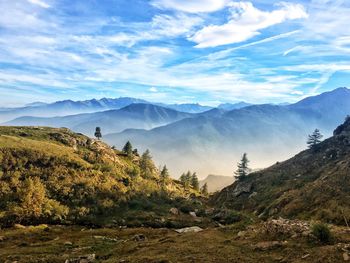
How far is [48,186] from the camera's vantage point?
263 ft

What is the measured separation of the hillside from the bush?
1066 cm

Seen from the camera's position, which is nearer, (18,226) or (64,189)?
(18,226)

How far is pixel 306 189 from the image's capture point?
252 ft

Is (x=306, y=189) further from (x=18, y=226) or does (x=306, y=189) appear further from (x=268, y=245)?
(x=18, y=226)

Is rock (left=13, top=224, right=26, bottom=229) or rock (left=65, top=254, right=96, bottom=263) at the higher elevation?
rock (left=65, top=254, right=96, bottom=263)

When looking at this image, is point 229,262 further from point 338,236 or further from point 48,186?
point 48,186

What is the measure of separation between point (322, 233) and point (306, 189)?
184ft

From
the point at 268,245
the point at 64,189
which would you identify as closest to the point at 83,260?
the point at 268,245

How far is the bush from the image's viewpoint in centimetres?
2445

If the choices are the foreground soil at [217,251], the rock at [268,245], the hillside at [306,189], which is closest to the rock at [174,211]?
the hillside at [306,189]

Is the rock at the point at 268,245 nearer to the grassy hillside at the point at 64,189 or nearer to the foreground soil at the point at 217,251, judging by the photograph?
the foreground soil at the point at 217,251

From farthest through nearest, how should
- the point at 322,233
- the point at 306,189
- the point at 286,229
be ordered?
the point at 306,189
the point at 286,229
the point at 322,233

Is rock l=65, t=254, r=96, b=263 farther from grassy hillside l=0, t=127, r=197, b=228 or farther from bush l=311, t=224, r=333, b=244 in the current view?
grassy hillside l=0, t=127, r=197, b=228

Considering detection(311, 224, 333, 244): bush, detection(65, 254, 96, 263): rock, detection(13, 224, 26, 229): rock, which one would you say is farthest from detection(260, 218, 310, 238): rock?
detection(13, 224, 26, 229): rock
